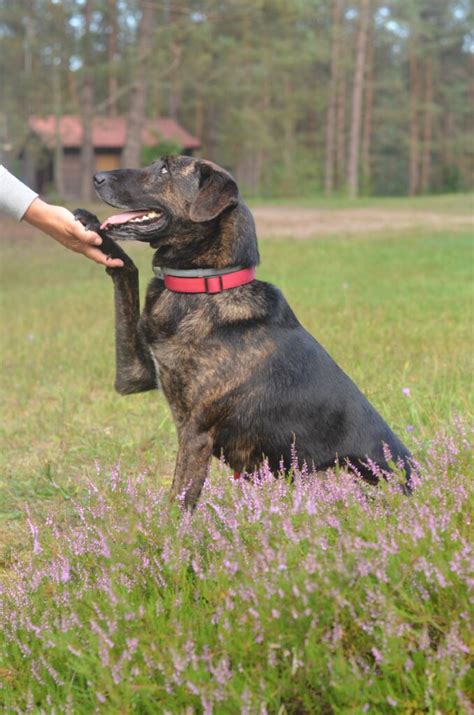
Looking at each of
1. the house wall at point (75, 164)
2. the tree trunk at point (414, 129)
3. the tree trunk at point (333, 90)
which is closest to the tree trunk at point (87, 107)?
the house wall at point (75, 164)

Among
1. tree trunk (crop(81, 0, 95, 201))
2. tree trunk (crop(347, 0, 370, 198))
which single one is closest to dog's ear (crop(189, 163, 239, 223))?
tree trunk (crop(81, 0, 95, 201))

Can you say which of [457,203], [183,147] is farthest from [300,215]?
[183,147]

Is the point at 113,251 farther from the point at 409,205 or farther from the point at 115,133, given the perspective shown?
Result: the point at 115,133

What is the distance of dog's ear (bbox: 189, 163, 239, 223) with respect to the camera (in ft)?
11.7

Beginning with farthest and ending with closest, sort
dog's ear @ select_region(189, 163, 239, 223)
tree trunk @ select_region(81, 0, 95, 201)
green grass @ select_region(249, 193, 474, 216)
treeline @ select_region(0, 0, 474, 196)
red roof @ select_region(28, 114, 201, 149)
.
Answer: red roof @ select_region(28, 114, 201, 149)
green grass @ select_region(249, 193, 474, 216)
tree trunk @ select_region(81, 0, 95, 201)
treeline @ select_region(0, 0, 474, 196)
dog's ear @ select_region(189, 163, 239, 223)

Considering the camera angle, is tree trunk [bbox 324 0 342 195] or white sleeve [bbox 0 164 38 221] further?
tree trunk [bbox 324 0 342 195]

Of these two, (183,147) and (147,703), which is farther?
(183,147)

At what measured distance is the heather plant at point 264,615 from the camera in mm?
2123

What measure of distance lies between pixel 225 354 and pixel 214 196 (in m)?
0.70

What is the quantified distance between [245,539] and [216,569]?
8.2 inches

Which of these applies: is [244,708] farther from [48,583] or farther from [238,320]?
[238,320]

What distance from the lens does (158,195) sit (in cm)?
375

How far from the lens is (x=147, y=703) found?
2188 mm

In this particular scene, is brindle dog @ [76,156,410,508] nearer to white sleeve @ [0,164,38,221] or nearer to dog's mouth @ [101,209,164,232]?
dog's mouth @ [101,209,164,232]
